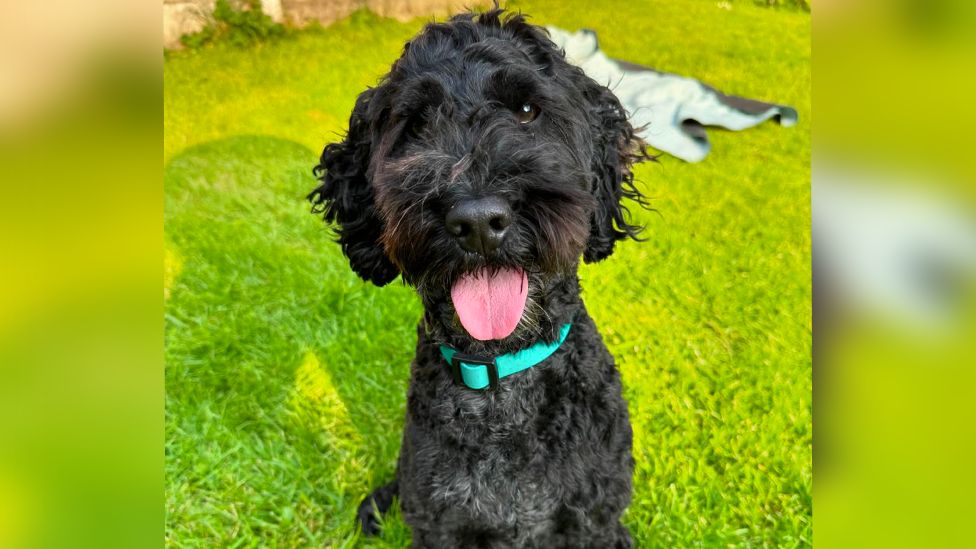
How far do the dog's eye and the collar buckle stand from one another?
90cm

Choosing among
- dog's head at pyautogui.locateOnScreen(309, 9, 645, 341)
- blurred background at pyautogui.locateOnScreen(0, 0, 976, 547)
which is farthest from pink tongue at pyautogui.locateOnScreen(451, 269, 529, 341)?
blurred background at pyautogui.locateOnScreen(0, 0, 976, 547)

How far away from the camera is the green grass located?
3502 millimetres

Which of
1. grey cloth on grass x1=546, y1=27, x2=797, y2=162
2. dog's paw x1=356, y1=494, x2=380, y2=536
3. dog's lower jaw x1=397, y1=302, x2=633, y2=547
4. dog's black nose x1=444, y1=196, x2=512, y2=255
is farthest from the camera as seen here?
grey cloth on grass x1=546, y1=27, x2=797, y2=162

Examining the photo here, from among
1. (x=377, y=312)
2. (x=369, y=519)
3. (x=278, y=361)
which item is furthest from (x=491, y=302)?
(x=278, y=361)

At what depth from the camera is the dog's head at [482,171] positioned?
197 centimetres

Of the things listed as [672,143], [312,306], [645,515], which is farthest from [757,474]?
[672,143]

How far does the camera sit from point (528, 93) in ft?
7.57

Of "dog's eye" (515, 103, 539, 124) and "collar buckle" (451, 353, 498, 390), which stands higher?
"dog's eye" (515, 103, 539, 124)

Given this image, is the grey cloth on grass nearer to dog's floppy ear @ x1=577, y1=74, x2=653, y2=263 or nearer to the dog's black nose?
dog's floppy ear @ x1=577, y1=74, x2=653, y2=263
